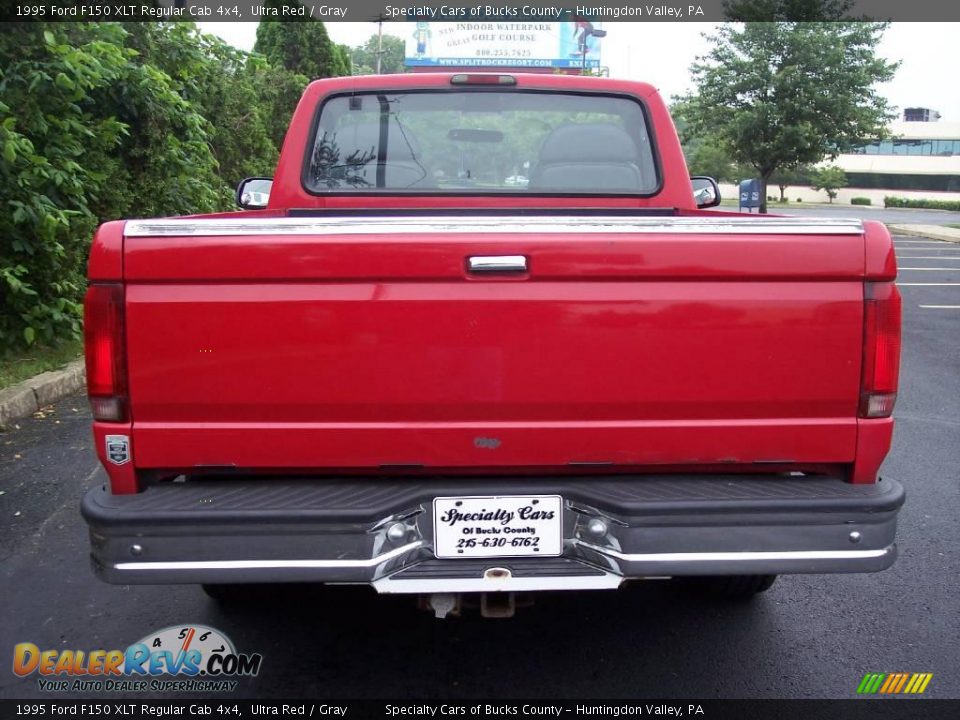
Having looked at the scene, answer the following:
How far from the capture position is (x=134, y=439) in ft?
7.75

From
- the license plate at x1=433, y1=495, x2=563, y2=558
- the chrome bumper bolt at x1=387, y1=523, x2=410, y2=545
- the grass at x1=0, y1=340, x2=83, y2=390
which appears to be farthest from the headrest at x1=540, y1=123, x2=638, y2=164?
the grass at x1=0, y1=340, x2=83, y2=390

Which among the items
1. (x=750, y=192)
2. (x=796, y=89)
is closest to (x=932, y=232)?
(x=796, y=89)

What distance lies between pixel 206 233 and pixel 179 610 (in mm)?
1715

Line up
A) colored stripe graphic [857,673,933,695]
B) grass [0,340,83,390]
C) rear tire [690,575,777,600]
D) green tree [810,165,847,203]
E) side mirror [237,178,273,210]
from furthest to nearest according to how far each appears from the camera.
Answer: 1. green tree [810,165,847,203]
2. grass [0,340,83,390]
3. side mirror [237,178,273,210]
4. rear tire [690,575,777,600]
5. colored stripe graphic [857,673,933,695]

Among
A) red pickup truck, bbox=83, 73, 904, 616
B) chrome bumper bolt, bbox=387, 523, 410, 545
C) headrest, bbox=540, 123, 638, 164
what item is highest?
headrest, bbox=540, 123, 638, 164

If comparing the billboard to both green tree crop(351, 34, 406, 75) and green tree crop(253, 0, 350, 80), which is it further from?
green tree crop(351, 34, 406, 75)

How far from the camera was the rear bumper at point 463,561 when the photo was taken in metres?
2.29

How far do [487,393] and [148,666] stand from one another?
164cm

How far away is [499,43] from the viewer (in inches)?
1599

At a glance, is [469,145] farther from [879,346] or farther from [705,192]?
[879,346]

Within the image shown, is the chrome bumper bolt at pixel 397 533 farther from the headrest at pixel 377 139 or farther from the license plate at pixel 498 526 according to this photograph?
the headrest at pixel 377 139

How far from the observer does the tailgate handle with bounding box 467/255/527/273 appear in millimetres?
2312

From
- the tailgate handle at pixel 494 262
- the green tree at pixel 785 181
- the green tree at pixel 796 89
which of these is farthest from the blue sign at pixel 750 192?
the green tree at pixel 785 181

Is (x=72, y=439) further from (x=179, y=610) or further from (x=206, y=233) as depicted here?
(x=206, y=233)
